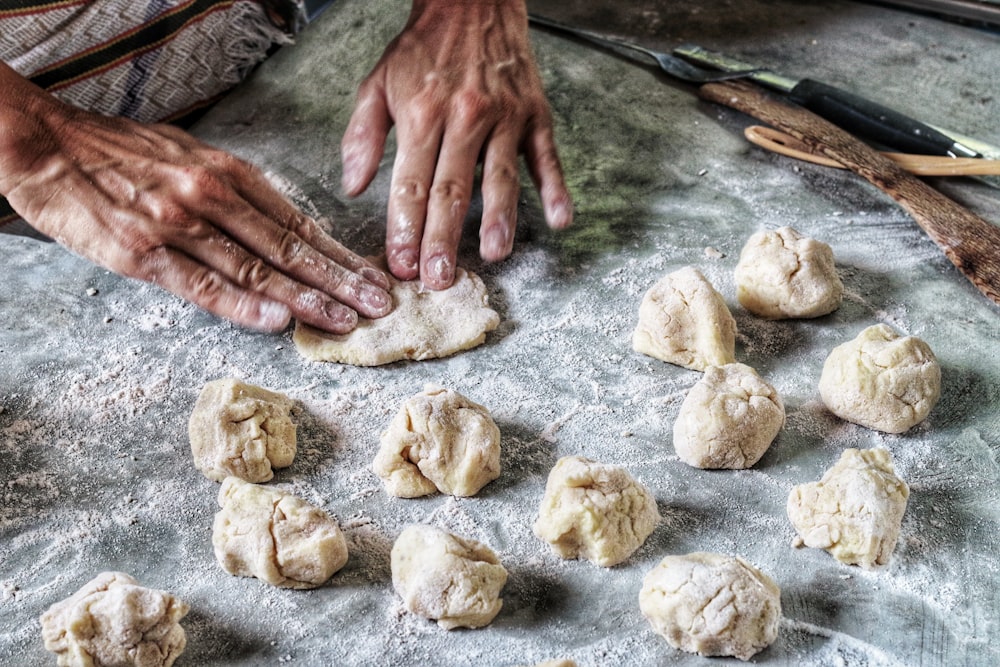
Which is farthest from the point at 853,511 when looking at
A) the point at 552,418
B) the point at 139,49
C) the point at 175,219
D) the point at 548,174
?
the point at 139,49

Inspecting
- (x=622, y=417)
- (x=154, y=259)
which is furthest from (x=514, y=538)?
(x=154, y=259)

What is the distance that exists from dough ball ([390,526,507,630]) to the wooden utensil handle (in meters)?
1.36

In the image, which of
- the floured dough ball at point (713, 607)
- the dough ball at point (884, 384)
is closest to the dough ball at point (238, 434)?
the floured dough ball at point (713, 607)

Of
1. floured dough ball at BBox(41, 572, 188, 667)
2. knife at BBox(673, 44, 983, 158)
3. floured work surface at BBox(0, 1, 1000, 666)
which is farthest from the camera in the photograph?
knife at BBox(673, 44, 983, 158)

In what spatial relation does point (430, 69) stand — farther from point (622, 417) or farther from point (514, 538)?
point (514, 538)

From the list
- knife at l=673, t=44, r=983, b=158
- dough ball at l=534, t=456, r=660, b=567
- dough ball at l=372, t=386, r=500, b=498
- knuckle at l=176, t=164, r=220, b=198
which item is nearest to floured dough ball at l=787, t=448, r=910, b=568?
dough ball at l=534, t=456, r=660, b=567

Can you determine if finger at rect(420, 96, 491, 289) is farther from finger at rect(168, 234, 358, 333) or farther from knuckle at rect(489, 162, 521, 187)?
finger at rect(168, 234, 358, 333)

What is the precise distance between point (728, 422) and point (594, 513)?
0.34 metres

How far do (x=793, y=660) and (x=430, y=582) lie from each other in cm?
60

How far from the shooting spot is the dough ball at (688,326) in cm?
194

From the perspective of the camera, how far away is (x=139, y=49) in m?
2.44

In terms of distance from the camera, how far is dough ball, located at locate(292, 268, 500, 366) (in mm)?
1989

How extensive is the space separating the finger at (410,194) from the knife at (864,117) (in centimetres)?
114

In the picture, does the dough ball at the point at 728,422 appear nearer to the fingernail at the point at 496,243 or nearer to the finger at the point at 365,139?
the fingernail at the point at 496,243
